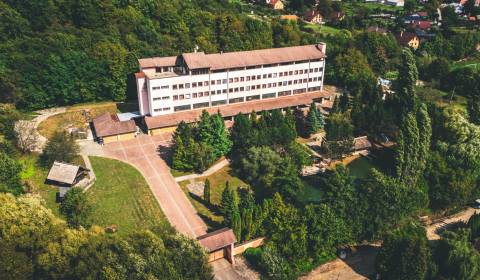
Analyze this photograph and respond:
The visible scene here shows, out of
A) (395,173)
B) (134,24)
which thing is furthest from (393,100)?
(134,24)

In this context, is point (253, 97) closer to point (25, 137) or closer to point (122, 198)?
point (122, 198)

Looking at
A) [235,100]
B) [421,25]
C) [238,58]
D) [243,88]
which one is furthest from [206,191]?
[421,25]

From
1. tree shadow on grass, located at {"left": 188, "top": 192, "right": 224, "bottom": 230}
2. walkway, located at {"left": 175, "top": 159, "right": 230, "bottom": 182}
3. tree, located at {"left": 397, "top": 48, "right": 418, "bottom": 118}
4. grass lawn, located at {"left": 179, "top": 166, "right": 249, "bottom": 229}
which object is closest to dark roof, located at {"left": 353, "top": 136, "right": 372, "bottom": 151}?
tree, located at {"left": 397, "top": 48, "right": 418, "bottom": 118}

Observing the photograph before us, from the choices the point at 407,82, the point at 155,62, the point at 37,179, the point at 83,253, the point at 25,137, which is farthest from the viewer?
the point at 155,62

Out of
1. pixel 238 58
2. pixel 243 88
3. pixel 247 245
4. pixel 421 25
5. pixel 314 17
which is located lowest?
pixel 247 245

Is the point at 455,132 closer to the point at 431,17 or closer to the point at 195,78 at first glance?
the point at 195,78

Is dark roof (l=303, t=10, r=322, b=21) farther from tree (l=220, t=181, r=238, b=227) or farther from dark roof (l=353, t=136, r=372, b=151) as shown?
tree (l=220, t=181, r=238, b=227)
